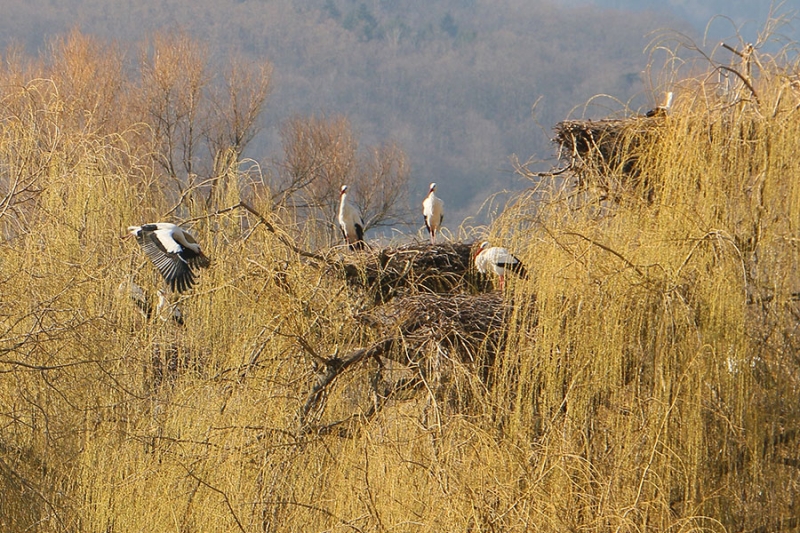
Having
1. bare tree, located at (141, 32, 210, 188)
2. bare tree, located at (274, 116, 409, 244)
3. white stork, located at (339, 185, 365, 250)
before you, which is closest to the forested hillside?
bare tree, located at (274, 116, 409, 244)

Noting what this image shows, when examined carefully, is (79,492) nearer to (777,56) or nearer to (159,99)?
(777,56)

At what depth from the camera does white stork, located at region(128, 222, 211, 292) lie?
693cm

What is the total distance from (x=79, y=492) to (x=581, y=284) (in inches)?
119

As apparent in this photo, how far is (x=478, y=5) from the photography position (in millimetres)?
86062

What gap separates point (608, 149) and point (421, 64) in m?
66.2

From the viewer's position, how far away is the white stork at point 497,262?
19.4 ft

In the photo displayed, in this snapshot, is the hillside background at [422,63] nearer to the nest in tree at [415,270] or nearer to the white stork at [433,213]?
the white stork at [433,213]

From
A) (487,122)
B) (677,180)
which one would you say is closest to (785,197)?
(677,180)

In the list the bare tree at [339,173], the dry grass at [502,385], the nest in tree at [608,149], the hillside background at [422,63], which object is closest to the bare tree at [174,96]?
the bare tree at [339,173]

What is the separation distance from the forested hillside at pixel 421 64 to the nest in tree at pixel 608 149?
1838 inches

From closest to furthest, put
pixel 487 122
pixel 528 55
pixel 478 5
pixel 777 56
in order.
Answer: pixel 777 56, pixel 487 122, pixel 528 55, pixel 478 5

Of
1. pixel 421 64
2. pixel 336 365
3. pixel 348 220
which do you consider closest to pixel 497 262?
pixel 336 365

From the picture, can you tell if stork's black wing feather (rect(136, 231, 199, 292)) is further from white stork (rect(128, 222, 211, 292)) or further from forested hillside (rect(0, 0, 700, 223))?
forested hillside (rect(0, 0, 700, 223))

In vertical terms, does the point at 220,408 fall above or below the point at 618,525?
above
